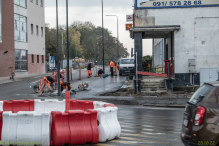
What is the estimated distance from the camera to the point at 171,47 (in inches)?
920

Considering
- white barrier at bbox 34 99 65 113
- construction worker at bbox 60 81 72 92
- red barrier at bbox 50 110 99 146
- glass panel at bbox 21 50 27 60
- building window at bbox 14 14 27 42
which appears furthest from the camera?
glass panel at bbox 21 50 27 60

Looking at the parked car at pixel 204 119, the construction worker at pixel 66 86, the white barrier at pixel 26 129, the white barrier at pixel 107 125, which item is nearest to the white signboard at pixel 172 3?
the construction worker at pixel 66 86

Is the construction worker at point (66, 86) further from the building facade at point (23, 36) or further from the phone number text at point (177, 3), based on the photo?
the building facade at point (23, 36)

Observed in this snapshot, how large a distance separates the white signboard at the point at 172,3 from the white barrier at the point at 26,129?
47.0ft

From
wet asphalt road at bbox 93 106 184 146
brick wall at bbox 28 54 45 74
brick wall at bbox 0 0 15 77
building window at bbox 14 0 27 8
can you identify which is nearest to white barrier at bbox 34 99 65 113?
wet asphalt road at bbox 93 106 184 146

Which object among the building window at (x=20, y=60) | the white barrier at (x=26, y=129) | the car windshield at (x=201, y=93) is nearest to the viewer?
the car windshield at (x=201, y=93)

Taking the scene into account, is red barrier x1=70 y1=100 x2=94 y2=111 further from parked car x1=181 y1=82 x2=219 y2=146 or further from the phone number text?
the phone number text

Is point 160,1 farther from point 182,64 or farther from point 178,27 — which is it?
point 182,64

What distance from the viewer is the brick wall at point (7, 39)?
35.2 meters

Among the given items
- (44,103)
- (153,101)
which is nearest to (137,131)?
(44,103)

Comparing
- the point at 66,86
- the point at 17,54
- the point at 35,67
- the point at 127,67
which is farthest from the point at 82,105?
the point at 35,67

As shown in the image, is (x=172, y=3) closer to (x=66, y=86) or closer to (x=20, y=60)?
(x=66, y=86)

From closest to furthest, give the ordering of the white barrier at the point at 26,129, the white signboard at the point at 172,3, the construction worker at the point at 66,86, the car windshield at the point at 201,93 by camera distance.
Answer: the car windshield at the point at 201,93, the white barrier at the point at 26,129, the construction worker at the point at 66,86, the white signboard at the point at 172,3

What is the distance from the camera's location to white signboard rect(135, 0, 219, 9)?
1981 cm
